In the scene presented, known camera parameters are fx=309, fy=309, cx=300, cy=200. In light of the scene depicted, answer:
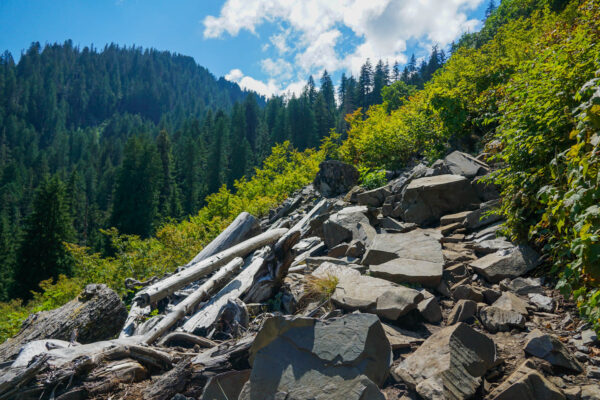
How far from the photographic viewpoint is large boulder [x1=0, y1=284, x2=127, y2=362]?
3865 millimetres

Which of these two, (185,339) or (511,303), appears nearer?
(511,303)

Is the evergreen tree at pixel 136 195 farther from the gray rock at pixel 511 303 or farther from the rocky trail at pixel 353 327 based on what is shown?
the gray rock at pixel 511 303

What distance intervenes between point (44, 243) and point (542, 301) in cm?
3552

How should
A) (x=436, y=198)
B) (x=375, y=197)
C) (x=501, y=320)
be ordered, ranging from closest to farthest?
(x=501, y=320), (x=436, y=198), (x=375, y=197)

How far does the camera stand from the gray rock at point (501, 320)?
3.03m

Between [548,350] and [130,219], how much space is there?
46.8 metres

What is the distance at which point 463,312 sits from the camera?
332 centimetres

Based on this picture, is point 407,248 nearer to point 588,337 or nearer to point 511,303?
point 511,303

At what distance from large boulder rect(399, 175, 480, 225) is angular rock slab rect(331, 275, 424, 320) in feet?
8.47

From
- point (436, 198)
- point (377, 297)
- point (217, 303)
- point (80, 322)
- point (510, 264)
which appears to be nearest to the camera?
point (377, 297)

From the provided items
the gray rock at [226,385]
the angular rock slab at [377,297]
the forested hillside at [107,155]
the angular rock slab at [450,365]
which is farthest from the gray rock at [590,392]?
the forested hillside at [107,155]

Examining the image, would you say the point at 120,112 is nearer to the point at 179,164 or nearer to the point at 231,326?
the point at 179,164

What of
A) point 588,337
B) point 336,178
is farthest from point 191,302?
point 336,178

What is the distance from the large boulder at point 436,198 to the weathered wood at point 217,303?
3263mm
